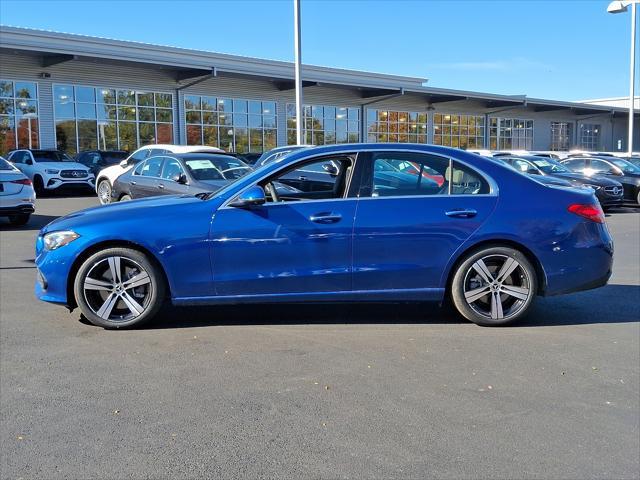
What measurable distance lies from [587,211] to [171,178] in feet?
26.0

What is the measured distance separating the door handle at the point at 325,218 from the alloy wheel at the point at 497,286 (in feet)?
4.10

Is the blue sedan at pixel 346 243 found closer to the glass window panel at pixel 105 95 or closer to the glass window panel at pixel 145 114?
the glass window panel at pixel 105 95

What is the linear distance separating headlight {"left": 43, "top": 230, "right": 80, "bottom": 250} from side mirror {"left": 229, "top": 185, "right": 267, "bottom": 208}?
139 cm

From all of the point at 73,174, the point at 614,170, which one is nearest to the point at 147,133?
the point at 73,174

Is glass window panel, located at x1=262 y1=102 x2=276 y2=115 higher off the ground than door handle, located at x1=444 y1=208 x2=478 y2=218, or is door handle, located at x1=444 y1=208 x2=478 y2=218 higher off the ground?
glass window panel, located at x1=262 y1=102 x2=276 y2=115

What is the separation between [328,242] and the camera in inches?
214

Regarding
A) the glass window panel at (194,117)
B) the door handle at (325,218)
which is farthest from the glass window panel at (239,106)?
the door handle at (325,218)

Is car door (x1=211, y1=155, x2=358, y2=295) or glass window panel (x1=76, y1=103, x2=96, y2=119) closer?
car door (x1=211, y1=155, x2=358, y2=295)

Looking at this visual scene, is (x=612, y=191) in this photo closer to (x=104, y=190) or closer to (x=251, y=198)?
(x=104, y=190)

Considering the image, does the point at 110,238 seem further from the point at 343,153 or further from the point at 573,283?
the point at 573,283

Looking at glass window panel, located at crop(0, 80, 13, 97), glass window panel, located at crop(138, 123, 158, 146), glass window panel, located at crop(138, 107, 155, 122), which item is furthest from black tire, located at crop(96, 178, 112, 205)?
glass window panel, located at crop(138, 107, 155, 122)

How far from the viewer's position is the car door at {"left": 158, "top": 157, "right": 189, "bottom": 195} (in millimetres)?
11397

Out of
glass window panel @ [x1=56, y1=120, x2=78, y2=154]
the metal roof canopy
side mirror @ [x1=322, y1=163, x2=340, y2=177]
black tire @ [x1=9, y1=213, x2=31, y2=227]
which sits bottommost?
black tire @ [x1=9, y1=213, x2=31, y2=227]

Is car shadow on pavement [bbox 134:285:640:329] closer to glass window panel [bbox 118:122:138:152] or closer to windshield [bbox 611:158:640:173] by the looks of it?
windshield [bbox 611:158:640:173]
